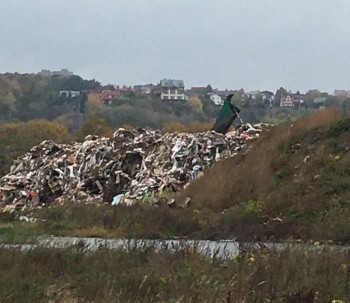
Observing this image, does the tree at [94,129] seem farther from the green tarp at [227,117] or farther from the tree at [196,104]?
the tree at [196,104]

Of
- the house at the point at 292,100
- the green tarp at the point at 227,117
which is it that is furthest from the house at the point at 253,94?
the green tarp at the point at 227,117

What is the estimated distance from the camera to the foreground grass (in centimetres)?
878

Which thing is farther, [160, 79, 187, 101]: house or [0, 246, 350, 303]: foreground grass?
[160, 79, 187, 101]: house

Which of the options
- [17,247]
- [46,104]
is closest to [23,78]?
[46,104]

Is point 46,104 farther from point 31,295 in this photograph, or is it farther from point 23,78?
point 31,295

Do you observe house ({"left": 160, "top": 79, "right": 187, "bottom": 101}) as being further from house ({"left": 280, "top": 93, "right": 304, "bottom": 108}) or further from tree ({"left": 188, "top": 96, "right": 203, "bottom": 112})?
house ({"left": 280, "top": 93, "right": 304, "bottom": 108})

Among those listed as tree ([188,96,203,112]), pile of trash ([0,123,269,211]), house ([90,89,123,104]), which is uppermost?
house ([90,89,123,104])

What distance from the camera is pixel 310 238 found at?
20094mm

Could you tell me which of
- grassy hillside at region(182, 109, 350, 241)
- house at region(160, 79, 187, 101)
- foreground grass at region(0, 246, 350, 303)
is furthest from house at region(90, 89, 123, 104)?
foreground grass at region(0, 246, 350, 303)

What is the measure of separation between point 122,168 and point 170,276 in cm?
2481

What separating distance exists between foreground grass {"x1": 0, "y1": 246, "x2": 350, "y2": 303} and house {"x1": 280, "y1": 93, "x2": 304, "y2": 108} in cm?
10878

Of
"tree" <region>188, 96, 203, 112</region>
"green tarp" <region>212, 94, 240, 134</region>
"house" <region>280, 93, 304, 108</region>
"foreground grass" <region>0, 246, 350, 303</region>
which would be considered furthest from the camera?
Answer: "house" <region>280, 93, 304, 108</region>

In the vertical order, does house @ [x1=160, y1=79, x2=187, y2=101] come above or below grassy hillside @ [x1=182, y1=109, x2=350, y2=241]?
above

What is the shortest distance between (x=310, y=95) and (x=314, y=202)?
116875 millimetres
